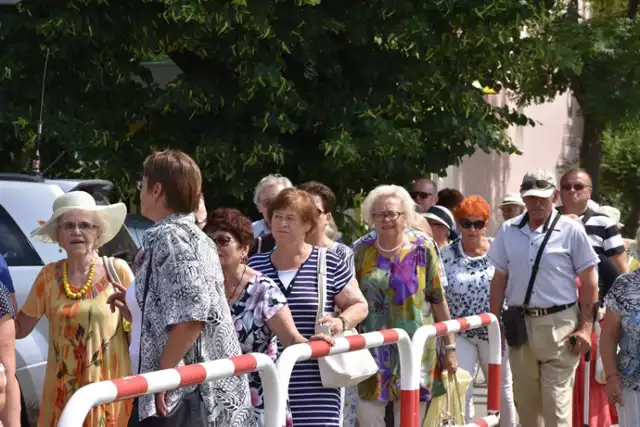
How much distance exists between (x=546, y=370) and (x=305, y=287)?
315cm

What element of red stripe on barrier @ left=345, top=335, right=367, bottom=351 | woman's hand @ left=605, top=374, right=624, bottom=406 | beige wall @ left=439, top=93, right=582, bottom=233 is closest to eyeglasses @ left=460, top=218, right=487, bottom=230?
woman's hand @ left=605, top=374, right=624, bottom=406

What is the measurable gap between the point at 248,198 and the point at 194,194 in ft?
26.6

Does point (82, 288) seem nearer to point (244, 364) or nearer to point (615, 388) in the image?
point (244, 364)

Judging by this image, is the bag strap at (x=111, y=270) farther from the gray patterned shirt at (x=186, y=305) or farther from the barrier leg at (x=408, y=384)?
the barrier leg at (x=408, y=384)

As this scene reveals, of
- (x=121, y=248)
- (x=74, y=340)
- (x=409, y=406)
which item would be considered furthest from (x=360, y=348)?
(x=121, y=248)

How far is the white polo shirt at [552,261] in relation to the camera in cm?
969

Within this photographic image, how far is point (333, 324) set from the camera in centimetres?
692

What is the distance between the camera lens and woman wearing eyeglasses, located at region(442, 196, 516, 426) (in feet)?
33.6

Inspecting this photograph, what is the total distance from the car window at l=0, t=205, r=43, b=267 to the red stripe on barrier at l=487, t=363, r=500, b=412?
8.91ft

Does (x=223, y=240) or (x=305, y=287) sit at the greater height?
(x=223, y=240)

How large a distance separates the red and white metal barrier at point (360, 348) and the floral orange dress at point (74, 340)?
914 millimetres

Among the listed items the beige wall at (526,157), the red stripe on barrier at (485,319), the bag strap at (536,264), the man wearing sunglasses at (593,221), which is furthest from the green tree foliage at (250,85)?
the beige wall at (526,157)

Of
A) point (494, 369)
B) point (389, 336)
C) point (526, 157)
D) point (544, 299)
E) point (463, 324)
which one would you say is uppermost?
Answer: point (526, 157)

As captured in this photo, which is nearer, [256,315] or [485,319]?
[256,315]
